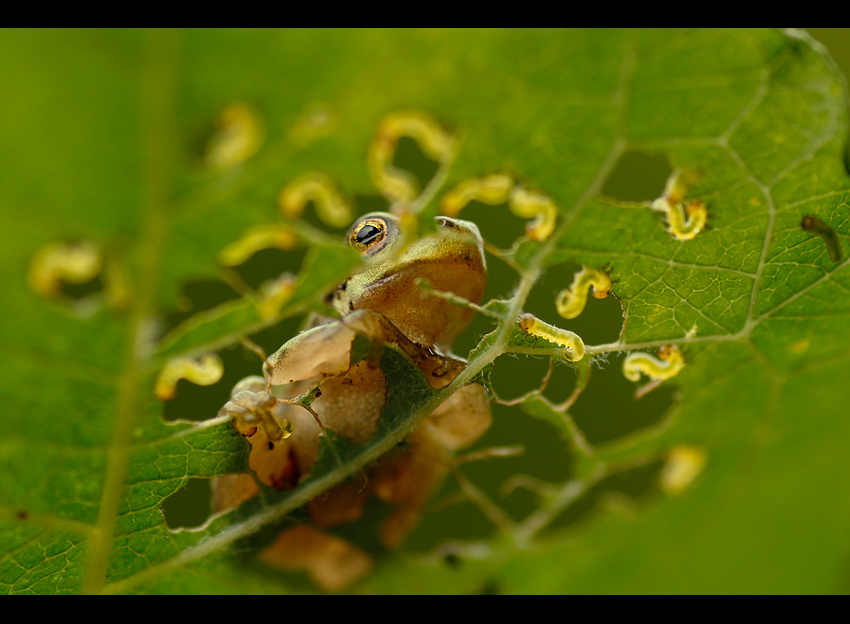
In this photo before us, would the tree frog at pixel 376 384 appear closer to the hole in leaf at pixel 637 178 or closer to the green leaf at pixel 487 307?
the green leaf at pixel 487 307

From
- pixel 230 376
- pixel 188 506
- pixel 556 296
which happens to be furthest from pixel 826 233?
pixel 230 376

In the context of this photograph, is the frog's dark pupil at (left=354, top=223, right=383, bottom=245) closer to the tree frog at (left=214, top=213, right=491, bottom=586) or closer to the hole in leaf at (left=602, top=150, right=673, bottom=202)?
the tree frog at (left=214, top=213, right=491, bottom=586)

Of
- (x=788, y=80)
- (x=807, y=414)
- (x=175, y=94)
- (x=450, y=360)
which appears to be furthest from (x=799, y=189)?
(x=175, y=94)

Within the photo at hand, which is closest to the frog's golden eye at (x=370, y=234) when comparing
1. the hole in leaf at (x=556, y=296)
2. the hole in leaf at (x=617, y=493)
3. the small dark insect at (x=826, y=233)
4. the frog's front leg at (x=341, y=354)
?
the frog's front leg at (x=341, y=354)

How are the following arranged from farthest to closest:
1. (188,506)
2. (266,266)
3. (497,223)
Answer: (497,223), (266,266), (188,506)

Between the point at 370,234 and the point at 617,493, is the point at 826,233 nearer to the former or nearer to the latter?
the point at 617,493

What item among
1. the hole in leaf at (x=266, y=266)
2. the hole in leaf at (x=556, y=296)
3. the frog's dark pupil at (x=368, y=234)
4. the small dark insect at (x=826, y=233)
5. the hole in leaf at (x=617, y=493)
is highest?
the hole in leaf at (x=266, y=266)

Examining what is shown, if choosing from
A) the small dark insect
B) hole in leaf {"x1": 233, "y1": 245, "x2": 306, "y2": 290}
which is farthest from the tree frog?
the small dark insect
